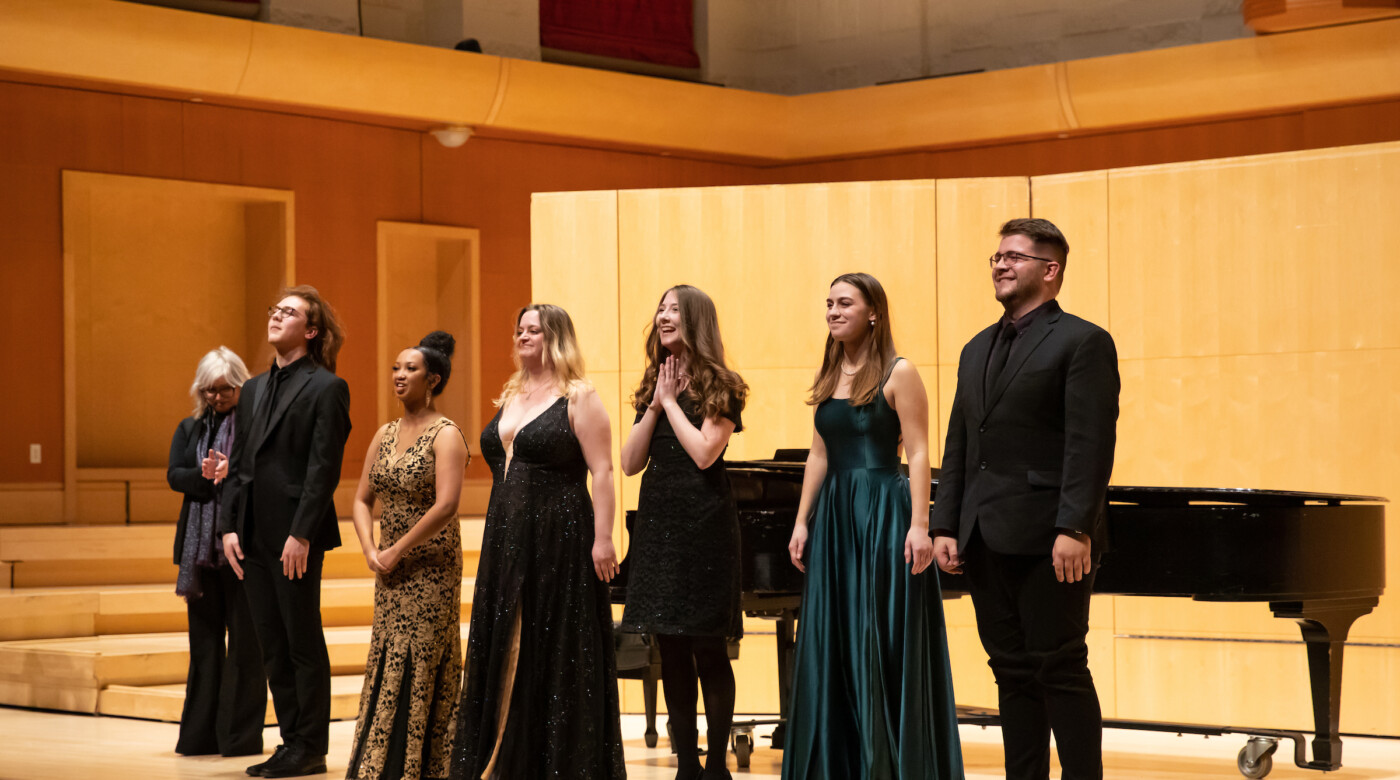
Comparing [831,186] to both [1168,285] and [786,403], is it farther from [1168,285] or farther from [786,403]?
[1168,285]

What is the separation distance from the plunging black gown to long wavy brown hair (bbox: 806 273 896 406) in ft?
2.24

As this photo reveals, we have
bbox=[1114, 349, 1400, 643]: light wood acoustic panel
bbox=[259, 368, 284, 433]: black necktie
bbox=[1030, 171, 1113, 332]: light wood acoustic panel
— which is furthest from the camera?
bbox=[1030, 171, 1113, 332]: light wood acoustic panel

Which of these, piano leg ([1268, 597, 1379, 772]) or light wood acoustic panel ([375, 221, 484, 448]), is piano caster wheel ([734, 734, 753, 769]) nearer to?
piano leg ([1268, 597, 1379, 772])

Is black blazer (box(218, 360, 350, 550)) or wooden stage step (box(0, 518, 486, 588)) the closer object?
black blazer (box(218, 360, 350, 550))

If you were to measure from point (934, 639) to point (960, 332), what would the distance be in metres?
2.91

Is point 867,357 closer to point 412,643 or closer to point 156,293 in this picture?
point 412,643

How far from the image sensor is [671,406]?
416cm

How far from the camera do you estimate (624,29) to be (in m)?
10.8

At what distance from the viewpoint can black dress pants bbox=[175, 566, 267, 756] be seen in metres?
5.41

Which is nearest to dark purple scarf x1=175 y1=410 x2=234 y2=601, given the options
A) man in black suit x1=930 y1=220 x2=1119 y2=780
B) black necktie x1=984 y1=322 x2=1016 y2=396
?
man in black suit x1=930 y1=220 x2=1119 y2=780

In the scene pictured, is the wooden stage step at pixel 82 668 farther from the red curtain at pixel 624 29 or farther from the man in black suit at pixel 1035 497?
the red curtain at pixel 624 29

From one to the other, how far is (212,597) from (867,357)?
114 inches

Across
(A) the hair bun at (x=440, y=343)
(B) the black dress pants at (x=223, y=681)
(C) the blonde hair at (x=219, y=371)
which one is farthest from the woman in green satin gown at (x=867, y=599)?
(C) the blonde hair at (x=219, y=371)

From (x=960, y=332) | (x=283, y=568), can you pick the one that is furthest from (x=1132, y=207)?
(x=283, y=568)
